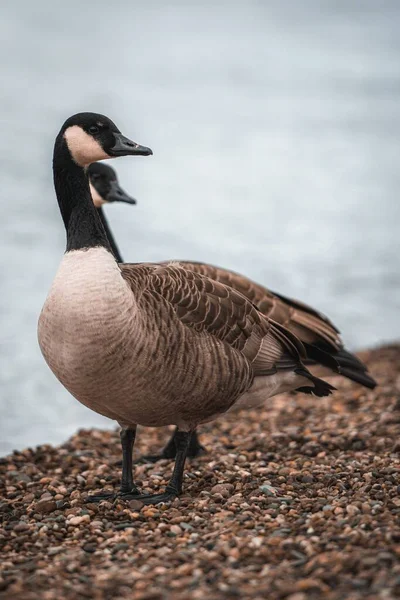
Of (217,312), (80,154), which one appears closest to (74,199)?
(80,154)

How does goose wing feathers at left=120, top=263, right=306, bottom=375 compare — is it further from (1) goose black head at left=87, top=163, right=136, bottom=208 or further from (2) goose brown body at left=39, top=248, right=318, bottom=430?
(1) goose black head at left=87, top=163, right=136, bottom=208

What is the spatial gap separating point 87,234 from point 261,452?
8.87 ft

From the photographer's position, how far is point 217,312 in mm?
6227

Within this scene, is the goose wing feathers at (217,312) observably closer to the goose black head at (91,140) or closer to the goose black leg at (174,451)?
the goose black head at (91,140)

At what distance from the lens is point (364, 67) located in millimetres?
41344

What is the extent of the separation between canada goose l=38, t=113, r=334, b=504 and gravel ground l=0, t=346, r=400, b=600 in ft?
1.75

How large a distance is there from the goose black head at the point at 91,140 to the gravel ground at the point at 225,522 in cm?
239

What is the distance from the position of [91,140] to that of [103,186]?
2877 millimetres

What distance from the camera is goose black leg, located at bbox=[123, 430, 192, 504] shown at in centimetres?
591

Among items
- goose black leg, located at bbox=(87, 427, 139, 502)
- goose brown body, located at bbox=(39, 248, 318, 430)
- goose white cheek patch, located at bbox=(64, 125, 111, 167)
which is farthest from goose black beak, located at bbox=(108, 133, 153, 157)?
goose black leg, located at bbox=(87, 427, 139, 502)

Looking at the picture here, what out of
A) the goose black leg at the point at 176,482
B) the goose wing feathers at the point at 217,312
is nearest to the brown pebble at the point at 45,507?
the goose black leg at the point at 176,482

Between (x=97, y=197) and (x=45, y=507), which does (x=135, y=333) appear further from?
(x=97, y=197)

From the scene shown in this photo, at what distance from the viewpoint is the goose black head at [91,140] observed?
238 inches

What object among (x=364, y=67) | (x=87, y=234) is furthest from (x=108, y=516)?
(x=364, y=67)
